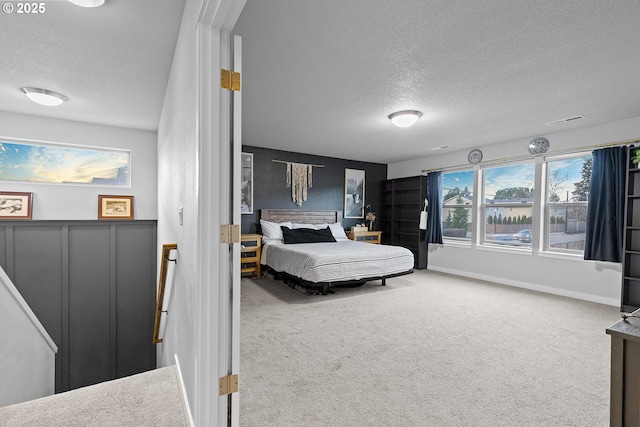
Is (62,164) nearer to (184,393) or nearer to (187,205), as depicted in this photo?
(187,205)

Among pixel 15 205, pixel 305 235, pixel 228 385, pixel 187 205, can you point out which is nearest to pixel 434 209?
pixel 305 235

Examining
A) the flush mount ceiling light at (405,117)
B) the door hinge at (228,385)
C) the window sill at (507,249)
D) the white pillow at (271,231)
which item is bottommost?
the door hinge at (228,385)

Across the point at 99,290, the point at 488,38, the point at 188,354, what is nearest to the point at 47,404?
the point at 188,354

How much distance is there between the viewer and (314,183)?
21.0ft

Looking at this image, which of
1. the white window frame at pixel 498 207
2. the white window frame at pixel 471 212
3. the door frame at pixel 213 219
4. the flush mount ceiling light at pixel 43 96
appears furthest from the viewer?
the white window frame at pixel 471 212

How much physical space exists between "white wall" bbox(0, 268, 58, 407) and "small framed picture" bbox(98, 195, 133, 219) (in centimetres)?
200

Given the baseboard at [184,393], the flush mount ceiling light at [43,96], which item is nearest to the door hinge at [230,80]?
the baseboard at [184,393]

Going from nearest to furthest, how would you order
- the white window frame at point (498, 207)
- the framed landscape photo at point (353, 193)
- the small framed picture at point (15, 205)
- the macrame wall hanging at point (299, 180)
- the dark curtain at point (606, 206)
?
the dark curtain at point (606, 206) → the small framed picture at point (15, 205) → the white window frame at point (498, 207) → the macrame wall hanging at point (299, 180) → the framed landscape photo at point (353, 193)

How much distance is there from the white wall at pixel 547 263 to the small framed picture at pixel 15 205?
21.8 ft

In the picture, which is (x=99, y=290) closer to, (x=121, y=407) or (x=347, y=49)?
(x=121, y=407)

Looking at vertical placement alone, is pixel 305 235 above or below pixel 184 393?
above

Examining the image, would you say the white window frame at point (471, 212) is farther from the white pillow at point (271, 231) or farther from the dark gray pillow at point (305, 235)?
the white pillow at point (271, 231)

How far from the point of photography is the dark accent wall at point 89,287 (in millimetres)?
3510

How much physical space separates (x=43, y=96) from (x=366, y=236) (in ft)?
17.9
